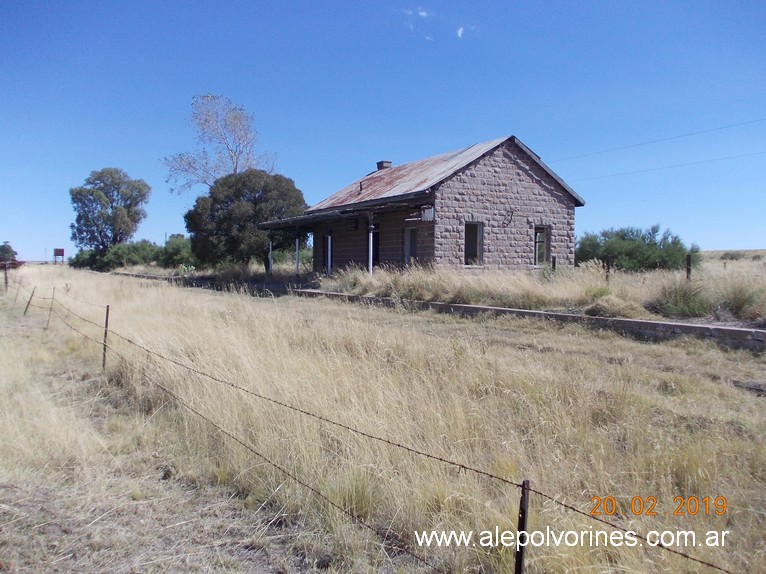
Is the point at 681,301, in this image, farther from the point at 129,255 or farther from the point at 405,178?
the point at 129,255

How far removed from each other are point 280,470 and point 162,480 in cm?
99

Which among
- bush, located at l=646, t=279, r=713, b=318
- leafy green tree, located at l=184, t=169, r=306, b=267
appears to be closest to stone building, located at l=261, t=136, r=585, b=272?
leafy green tree, located at l=184, t=169, r=306, b=267

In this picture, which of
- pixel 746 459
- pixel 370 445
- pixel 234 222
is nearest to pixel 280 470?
pixel 370 445

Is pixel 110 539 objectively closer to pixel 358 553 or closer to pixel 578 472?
pixel 358 553

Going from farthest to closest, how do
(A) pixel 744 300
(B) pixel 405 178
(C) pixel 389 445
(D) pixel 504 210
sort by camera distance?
1. (B) pixel 405 178
2. (D) pixel 504 210
3. (A) pixel 744 300
4. (C) pixel 389 445

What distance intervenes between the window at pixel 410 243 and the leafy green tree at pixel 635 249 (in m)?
7.57

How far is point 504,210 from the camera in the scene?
63.8 feet

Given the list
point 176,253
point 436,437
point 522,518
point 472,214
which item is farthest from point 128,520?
point 176,253

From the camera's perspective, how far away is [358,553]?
319cm

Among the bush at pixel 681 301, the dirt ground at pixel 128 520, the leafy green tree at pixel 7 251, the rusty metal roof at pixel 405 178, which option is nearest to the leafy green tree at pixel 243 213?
the rusty metal roof at pixel 405 178

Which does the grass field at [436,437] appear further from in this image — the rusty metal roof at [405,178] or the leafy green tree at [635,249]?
the leafy green tree at [635,249]

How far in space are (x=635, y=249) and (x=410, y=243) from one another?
36.0ft

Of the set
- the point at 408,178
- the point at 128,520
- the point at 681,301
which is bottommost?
the point at 128,520

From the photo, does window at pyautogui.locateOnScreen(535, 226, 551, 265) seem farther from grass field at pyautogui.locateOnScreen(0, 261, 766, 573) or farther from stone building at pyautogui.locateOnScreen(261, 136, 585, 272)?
grass field at pyautogui.locateOnScreen(0, 261, 766, 573)
